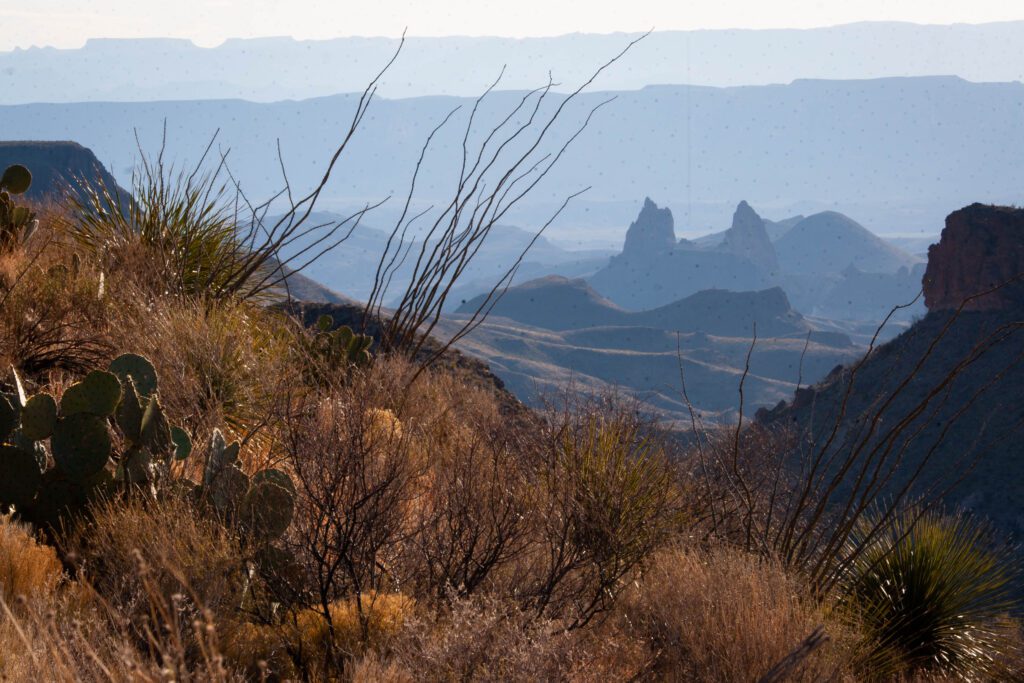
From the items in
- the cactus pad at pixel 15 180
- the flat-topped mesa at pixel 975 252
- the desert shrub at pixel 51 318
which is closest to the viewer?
the desert shrub at pixel 51 318

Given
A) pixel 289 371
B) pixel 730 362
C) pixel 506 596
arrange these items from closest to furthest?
pixel 506 596
pixel 289 371
pixel 730 362

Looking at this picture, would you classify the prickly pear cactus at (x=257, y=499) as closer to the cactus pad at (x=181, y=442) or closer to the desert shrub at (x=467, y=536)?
the cactus pad at (x=181, y=442)

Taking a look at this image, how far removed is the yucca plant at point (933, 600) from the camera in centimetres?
598

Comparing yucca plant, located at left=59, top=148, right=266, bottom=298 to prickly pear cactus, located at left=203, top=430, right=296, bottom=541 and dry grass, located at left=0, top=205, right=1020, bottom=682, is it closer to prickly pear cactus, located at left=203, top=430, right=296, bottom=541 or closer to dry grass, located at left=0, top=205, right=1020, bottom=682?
dry grass, located at left=0, top=205, right=1020, bottom=682

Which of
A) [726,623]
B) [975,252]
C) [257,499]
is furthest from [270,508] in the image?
[975,252]

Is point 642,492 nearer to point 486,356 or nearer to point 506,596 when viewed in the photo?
point 506,596

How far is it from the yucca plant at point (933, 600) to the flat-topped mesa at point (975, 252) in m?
50.5

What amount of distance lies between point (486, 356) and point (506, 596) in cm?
9583

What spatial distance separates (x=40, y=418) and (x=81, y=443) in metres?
0.22

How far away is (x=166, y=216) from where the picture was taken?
8781mm

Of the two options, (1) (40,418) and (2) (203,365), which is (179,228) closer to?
(2) (203,365)

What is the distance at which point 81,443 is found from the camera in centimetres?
419

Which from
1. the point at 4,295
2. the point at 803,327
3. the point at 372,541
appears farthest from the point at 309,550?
the point at 803,327

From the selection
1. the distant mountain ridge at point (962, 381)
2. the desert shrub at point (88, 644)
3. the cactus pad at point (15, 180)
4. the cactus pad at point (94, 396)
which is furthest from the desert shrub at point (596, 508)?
the distant mountain ridge at point (962, 381)
